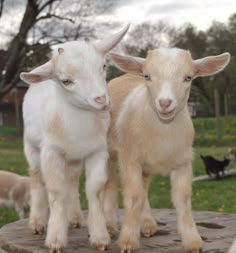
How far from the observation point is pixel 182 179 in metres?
3.33

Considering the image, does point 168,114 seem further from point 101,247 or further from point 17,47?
point 17,47

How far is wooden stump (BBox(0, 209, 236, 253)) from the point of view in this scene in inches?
137

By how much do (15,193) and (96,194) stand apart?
4616 mm

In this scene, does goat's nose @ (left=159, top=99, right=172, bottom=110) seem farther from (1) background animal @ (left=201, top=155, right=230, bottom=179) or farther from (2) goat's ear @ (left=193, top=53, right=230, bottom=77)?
(1) background animal @ (left=201, top=155, right=230, bottom=179)

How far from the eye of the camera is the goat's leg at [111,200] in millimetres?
3795

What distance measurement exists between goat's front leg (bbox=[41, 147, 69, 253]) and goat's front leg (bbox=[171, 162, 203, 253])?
644 mm

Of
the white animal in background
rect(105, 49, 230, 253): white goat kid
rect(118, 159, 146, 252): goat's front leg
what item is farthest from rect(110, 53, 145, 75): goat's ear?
the white animal in background

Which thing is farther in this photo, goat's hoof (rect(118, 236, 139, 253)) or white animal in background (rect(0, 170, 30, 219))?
white animal in background (rect(0, 170, 30, 219))

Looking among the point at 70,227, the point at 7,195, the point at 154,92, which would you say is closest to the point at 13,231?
the point at 70,227

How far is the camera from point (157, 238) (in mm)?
3793

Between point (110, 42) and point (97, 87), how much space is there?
1.24ft

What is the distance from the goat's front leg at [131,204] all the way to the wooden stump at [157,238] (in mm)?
103

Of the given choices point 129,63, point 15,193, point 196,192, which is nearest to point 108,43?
point 129,63

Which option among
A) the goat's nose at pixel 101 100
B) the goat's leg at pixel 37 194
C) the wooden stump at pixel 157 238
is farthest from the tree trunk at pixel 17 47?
the goat's nose at pixel 101 100
